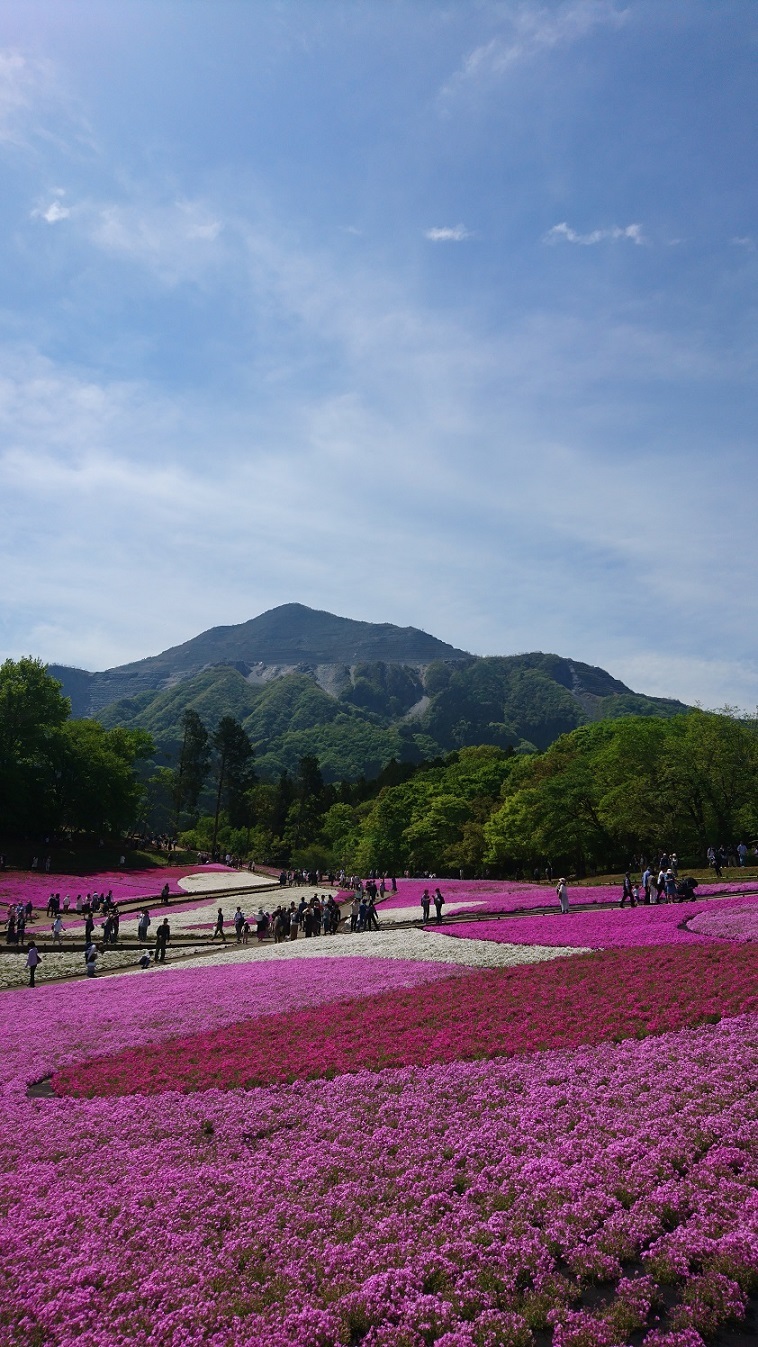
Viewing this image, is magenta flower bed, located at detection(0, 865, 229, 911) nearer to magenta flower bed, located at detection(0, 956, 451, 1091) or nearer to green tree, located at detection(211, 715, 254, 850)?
magenta flower bed, located at detection(0, 956, 451, 1091)

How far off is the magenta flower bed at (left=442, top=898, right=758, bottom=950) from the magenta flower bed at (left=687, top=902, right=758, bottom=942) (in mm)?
175

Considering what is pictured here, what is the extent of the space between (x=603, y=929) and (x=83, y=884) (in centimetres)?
4460

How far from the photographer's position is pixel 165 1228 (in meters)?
9.80

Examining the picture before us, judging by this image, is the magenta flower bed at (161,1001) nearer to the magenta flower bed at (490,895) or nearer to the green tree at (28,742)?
the magenta flower bed at (490,895)

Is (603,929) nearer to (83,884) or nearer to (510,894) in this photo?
(510,894)

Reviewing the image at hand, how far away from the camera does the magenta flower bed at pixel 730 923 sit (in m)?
24.1

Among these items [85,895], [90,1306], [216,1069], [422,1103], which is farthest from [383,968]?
[85,895]

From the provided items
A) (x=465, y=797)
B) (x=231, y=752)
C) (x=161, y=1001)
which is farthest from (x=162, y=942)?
(x=231, y=752)

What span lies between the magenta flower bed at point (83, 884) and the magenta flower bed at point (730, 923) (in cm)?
4095

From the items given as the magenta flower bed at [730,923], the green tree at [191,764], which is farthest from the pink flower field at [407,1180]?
the green tree at [191,764]

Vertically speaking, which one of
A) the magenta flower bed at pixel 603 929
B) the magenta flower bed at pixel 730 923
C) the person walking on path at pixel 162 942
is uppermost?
the magenta flower bed at pixel 730 923

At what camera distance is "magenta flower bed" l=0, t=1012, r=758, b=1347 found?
7703mm

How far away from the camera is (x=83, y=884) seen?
6006 centimetres

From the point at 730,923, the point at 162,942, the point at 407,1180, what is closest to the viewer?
the point at 407,1180
